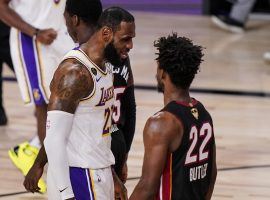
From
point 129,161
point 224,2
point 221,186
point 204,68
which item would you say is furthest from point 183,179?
point 224,2

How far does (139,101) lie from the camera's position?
340 inches

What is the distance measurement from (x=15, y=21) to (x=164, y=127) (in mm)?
2572

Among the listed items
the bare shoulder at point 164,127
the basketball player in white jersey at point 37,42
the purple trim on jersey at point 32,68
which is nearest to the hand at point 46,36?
the basketball player in white jersey at point 37,42

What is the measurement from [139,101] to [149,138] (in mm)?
5168

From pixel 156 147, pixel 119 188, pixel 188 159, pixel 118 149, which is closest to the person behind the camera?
pixel 156 147

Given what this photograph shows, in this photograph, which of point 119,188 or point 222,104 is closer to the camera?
point 119,188

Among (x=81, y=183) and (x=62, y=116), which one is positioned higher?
(x=62, y=116)

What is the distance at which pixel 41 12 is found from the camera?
5.81 m

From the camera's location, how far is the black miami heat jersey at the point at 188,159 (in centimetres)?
353

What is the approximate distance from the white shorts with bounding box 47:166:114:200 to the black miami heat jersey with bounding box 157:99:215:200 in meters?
0.38

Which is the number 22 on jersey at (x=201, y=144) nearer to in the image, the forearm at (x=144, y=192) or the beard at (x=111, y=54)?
the forearm at (x=144, y=192)

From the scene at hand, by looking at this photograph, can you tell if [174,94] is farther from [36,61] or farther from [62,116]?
[36,61]

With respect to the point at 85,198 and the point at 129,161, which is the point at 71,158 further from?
the point at 129,161

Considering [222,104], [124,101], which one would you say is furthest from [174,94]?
[222,104]
